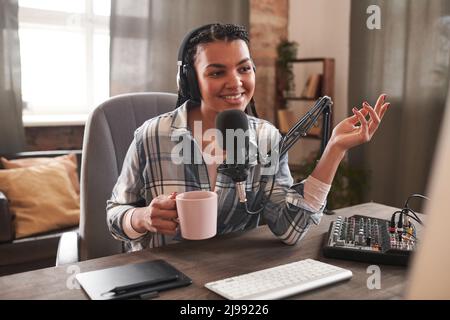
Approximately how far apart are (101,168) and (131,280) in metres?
0.63

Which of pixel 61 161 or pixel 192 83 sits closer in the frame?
pixel 192 83

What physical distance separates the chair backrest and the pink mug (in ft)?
1.71

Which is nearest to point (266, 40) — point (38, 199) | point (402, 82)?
point (402, 82)

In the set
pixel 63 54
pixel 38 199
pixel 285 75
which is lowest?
pixel 38 199

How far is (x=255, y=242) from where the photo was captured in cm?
110

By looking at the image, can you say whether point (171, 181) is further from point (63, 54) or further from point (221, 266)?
point (63, 54)

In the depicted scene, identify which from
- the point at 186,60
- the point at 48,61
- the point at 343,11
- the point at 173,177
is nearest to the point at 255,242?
the point at 173,177

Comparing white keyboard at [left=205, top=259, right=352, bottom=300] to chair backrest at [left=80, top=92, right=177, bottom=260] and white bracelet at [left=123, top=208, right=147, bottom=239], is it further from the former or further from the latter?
chair backrest at [left=80, top=92, right=177, bottom=260]

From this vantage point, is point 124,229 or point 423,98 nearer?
point 124,229

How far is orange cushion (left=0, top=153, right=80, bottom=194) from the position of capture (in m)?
2.60

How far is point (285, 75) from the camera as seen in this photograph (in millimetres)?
3684

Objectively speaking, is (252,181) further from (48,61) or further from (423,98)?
(48,61)

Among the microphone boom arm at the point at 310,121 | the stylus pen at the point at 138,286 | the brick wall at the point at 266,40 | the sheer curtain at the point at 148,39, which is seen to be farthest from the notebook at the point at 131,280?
the brick wall at the point at 266,40

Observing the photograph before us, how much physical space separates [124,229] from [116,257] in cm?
16
